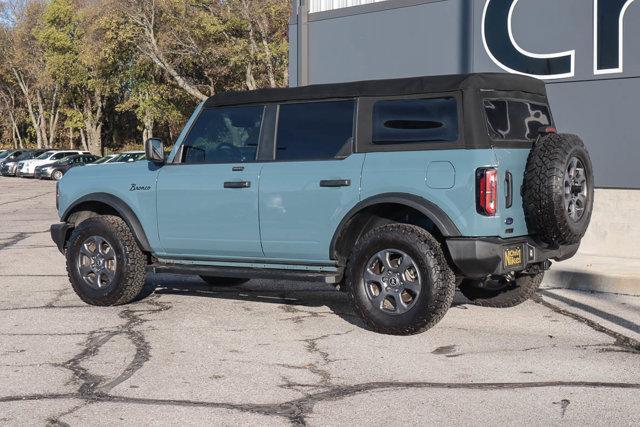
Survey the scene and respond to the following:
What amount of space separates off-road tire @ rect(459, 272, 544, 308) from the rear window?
138cm

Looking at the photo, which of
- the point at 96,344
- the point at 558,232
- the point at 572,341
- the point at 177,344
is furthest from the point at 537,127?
the point at 96,344

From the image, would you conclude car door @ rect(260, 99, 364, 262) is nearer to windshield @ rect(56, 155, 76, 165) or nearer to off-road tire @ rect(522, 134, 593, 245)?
off-road tire @ rect(522, 134, 593, 245)

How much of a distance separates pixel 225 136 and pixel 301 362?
274cm

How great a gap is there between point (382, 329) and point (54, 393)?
8.91 ft

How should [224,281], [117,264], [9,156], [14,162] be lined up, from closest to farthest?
[117,264] → [224,281] → [14,162] → [9,156]

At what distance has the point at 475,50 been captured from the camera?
46.3 feet

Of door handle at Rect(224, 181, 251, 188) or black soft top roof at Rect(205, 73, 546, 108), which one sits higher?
black soft top roof at Rect(205, 73, 546, 108)

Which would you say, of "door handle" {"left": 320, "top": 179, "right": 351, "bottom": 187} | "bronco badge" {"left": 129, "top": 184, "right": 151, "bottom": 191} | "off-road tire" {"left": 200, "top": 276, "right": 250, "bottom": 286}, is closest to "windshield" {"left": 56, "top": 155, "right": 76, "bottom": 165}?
"off-road tire" {"left": 200, "top": 276, "right": 250, "bottom": 286}

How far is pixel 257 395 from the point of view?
552 centimetres

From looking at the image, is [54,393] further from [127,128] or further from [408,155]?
[127,128]

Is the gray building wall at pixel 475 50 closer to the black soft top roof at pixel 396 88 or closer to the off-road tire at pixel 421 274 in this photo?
the black soft top roof at pixel 396 88

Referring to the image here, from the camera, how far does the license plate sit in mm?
6945

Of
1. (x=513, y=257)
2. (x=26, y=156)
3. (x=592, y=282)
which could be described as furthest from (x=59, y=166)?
(x=513, y=257)

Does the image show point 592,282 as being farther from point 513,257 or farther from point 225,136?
point 225,136
